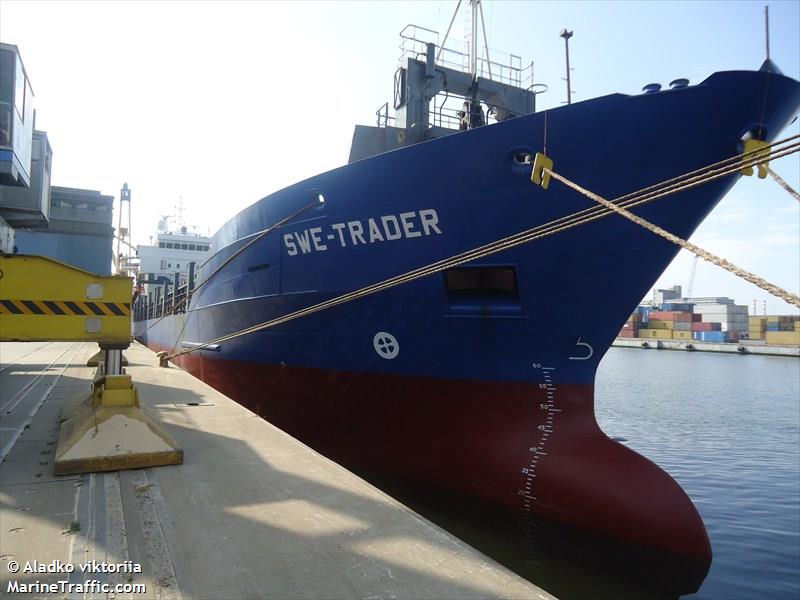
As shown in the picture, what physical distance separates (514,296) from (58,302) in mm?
4303

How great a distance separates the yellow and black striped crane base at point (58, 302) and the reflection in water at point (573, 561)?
3.90 m

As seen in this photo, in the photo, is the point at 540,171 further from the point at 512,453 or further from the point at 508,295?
the point at 512,453

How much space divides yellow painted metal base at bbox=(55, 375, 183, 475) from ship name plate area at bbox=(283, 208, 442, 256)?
2876 millimetres

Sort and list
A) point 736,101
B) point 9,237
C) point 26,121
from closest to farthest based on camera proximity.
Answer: point 736,101 < point 26,121 < point 9,237

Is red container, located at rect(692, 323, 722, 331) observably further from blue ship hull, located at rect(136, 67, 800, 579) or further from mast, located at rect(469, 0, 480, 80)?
blue ship hull, located at rect(136, 67, 800, 579)

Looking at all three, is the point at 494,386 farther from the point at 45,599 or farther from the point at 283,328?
the point at 45,599

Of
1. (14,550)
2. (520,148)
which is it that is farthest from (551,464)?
(14,550)

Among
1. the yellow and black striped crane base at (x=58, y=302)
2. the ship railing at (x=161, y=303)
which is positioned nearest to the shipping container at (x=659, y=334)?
the ship railing at (x=161, y=303)

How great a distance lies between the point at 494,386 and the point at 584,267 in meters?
1.61

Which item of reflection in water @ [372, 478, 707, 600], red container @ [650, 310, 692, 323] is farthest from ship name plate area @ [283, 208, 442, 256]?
red container @ [650, 310, 692, 323]

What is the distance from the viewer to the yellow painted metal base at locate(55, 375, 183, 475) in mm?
3736

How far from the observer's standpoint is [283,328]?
24.4 ft

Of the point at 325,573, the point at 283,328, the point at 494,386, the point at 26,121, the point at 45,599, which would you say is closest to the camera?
the point at 45,599

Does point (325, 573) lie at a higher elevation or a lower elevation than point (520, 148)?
lower
